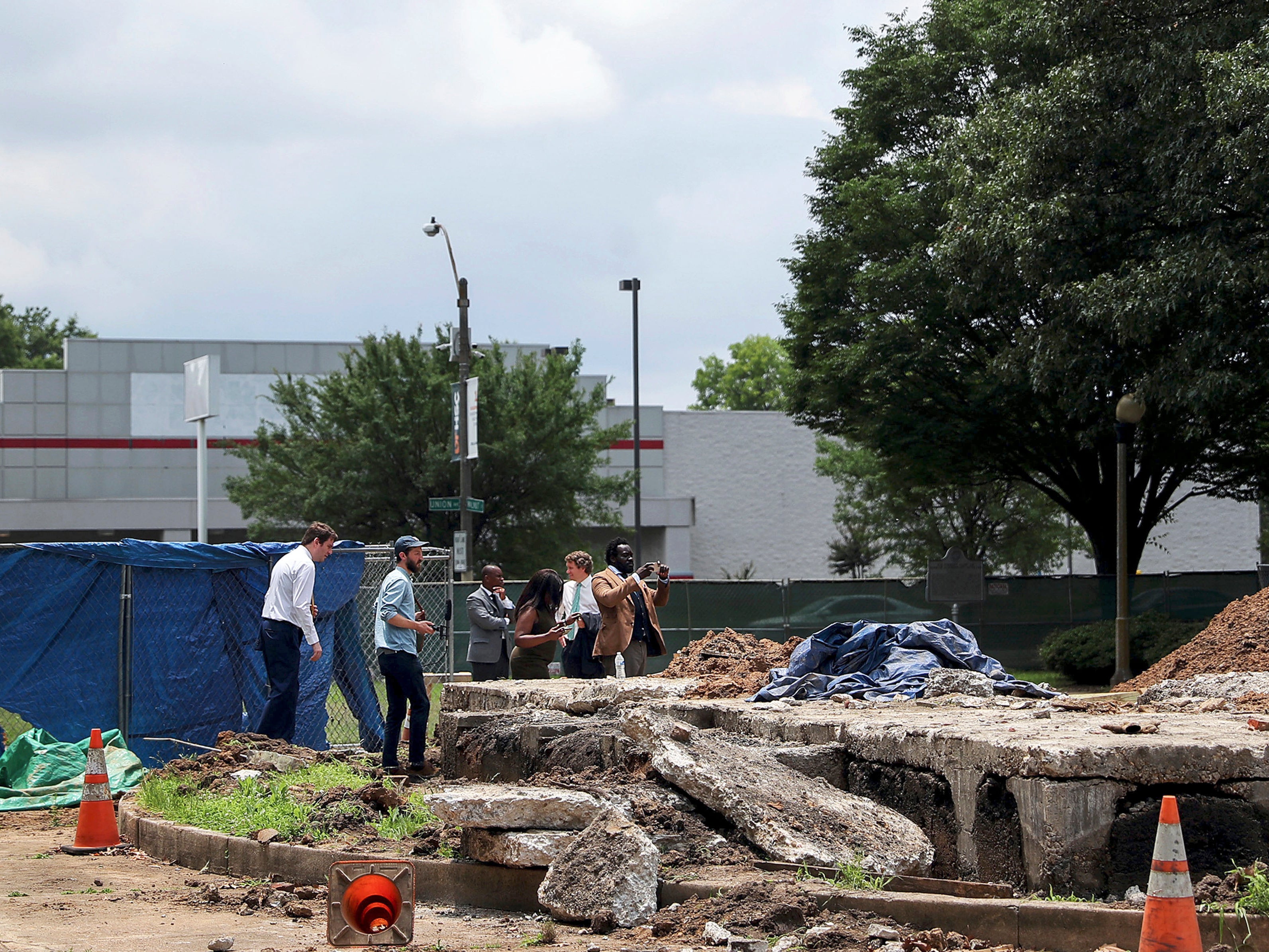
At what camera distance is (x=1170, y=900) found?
4324 mm

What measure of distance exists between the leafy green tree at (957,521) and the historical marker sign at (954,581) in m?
12.3

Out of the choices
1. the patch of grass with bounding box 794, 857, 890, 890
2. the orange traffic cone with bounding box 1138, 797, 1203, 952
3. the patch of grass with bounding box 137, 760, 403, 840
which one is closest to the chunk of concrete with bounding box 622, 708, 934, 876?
the patch of grass with bounding box 794, 857, 890, 890

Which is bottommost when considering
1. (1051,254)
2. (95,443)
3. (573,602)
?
(573,602)

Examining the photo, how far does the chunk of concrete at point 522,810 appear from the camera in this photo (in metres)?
6.28

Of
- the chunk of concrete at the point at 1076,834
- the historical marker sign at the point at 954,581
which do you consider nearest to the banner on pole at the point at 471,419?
the historical marker sign at the point at 954,581

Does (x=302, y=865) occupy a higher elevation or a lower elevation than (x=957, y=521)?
lower

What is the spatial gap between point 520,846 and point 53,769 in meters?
5.17

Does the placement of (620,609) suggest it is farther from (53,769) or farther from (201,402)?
(201,402)

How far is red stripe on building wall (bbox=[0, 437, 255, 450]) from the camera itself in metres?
42.2

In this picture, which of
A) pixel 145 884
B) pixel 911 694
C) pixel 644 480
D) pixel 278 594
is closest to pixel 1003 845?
pixel 911 694

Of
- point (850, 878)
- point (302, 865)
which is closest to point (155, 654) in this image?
point (302, 865)

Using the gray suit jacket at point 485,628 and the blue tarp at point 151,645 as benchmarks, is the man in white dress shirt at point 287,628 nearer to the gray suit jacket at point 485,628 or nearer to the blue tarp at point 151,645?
the blue tarp at point 151,645

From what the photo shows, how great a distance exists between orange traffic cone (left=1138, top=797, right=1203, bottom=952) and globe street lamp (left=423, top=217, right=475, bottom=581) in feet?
58.3

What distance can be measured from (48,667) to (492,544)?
21973 millimetres
